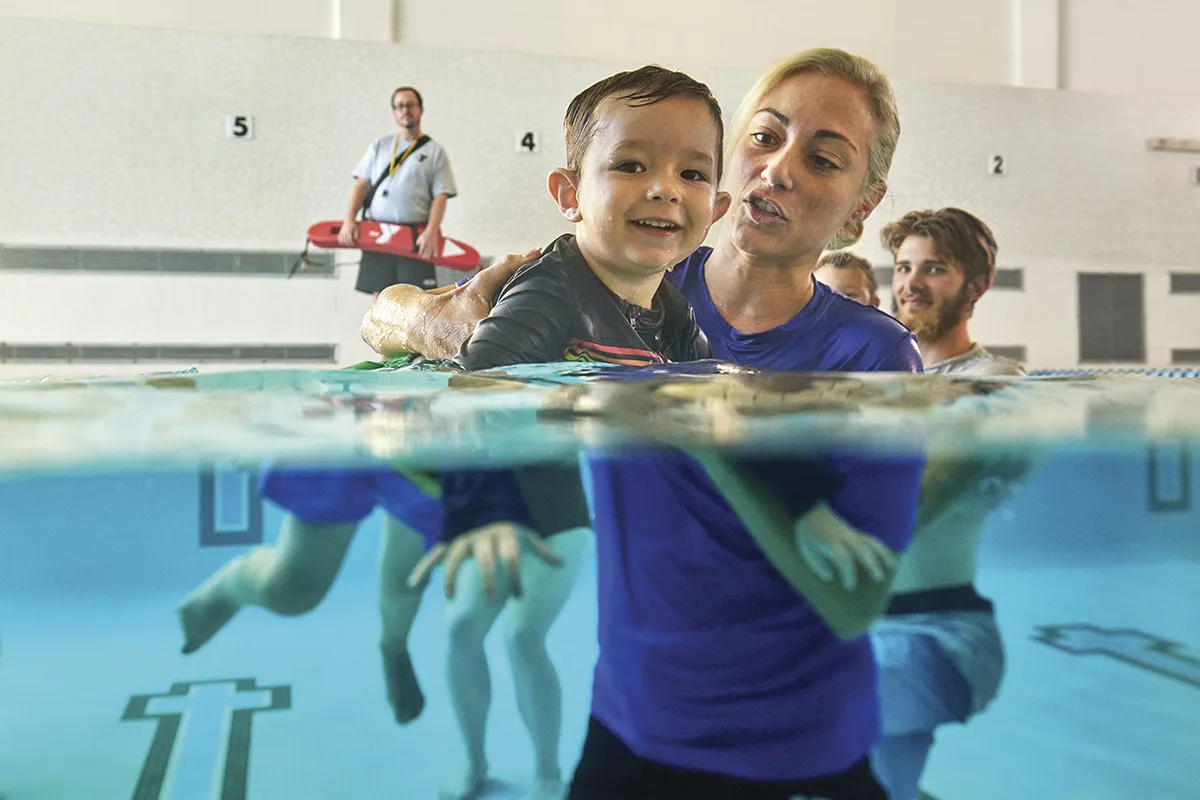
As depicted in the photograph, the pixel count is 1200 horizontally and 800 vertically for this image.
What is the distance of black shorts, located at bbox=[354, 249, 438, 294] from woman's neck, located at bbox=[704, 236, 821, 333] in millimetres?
2579

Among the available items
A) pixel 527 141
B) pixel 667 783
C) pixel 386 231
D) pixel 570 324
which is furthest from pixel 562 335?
pixel 527 141

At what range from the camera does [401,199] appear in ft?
14.1

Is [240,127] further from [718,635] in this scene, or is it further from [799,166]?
[718,635]

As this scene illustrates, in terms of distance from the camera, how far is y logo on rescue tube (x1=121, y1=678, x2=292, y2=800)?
4.31 ft

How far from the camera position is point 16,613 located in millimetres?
1296

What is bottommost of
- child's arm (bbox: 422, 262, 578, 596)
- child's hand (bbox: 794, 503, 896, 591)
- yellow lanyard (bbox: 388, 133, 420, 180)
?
child's hand (bbox: 794, 503, 896, 591)

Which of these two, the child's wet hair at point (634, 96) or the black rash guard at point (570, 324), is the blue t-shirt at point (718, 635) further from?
the child's wet hair at point (634, 96)

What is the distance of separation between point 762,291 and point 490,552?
0.68 m

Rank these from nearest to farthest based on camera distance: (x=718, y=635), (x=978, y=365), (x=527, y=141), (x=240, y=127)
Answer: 1. (x=718, y=635)
2. (x=978, y=365)
3. (x=240, y=127)
4. (x=527, y=141)

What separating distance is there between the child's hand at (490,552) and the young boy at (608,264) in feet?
0.50

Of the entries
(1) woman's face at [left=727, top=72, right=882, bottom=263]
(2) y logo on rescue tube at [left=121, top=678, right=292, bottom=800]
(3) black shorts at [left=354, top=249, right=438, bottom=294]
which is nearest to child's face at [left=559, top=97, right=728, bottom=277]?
(1) woman's face at [left=727, top=72, right=882, bottom=263]

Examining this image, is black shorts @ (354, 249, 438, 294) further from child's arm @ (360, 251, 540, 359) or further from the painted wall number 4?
child's arm @ (360, 251, 540, 359)

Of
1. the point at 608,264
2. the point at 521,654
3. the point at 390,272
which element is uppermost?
the point at 390,272

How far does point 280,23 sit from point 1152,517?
4.77 m
